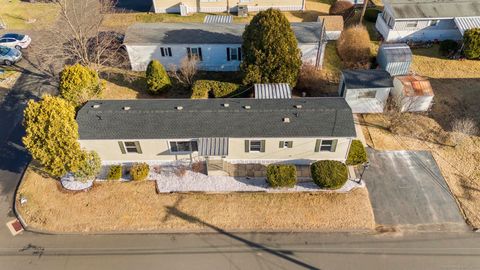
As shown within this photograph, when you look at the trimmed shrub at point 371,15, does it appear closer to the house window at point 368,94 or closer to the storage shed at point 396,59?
the storage shed at point 396,59

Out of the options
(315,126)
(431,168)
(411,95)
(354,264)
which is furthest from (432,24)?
(354,264)

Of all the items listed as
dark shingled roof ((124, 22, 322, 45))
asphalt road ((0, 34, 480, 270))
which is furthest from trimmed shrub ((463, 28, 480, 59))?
asphalt road ((0, 34, 480, 270))

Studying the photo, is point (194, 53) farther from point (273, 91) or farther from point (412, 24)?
point (412, 24)

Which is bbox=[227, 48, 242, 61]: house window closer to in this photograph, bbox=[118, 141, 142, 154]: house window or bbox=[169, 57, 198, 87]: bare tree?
bbox=[169, 57, 198, 87]: bare tree

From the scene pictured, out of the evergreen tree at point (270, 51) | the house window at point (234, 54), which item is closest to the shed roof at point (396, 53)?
the evergreen tree at point (270, 51)

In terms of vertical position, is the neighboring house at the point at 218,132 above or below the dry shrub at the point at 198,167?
above

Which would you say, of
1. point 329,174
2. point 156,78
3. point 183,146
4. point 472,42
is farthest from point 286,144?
point 472,42
